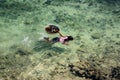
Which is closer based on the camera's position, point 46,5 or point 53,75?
point 53,75

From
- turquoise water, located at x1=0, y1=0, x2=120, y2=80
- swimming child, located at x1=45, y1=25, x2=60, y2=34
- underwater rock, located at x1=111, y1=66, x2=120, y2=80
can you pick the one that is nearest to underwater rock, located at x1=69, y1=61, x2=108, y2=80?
turquoise water, located at x1=0, y1=0, x2=120, y2=80

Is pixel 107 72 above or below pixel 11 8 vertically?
below

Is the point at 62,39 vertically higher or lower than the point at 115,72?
higher

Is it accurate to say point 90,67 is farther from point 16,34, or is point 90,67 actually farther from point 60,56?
point 16,34

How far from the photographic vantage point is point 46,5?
3.91 metres

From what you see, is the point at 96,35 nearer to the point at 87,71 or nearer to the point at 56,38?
the point at 56,38

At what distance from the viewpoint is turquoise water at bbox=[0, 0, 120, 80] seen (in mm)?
2580

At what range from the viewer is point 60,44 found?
9.89 ft

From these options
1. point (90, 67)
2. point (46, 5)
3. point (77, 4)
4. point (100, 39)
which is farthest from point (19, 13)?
point (90, 67)

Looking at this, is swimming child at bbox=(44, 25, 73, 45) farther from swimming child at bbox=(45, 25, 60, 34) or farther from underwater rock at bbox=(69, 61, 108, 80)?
underwater rock at bbox=(69, 61, 108, 80)

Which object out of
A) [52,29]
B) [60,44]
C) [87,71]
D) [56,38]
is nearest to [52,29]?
[52,29]

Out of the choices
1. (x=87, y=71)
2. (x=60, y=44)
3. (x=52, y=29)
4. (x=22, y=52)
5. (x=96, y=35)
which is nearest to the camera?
(x=87, y=71)

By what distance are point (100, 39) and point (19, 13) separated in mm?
1266

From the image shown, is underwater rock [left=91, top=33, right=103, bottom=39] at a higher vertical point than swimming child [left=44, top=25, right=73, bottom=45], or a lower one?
lower
